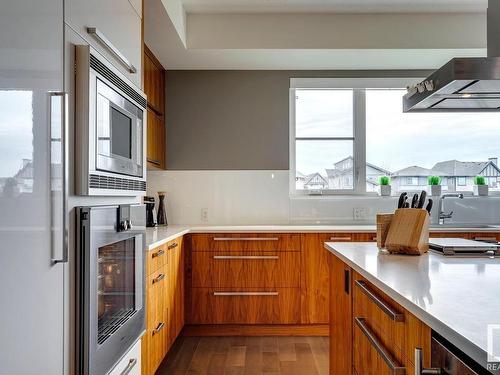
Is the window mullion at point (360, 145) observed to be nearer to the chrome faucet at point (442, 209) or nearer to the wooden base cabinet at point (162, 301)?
the chrome faucet at point (442, 209)

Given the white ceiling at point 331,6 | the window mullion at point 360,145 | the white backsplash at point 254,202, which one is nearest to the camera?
the white ceiling at point 331,6

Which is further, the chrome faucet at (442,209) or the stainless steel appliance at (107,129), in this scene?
the chrome faucet at (442,209)

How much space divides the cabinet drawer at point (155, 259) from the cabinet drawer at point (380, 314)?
44.8 inches

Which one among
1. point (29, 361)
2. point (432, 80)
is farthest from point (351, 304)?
point (29, 361)

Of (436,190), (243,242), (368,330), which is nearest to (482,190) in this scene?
(436,190)

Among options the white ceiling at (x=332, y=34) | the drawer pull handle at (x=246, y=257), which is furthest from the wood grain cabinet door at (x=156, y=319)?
the white ceiling at (x=332, y=34)

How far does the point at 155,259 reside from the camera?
2533mm

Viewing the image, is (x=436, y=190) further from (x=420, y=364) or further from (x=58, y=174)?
(x=58, y=174)

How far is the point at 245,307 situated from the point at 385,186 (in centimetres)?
179

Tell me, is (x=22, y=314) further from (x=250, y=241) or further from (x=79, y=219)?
(x=250, y=241)

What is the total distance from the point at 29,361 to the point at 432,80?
77.6 inches

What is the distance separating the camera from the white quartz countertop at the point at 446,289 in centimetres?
82

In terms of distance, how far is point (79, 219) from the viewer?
4.51ft

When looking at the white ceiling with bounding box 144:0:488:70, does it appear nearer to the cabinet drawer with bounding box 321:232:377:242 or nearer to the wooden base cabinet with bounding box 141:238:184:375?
the cabinet drawer with bounding box 321:232:377:242
